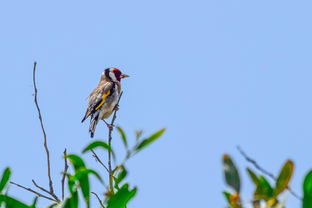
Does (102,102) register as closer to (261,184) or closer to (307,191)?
(261,184)

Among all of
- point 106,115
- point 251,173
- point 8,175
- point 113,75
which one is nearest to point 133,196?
point 8,175

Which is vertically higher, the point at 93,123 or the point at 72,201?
the point at 93,123

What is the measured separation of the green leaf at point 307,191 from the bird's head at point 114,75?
1052 centimetres

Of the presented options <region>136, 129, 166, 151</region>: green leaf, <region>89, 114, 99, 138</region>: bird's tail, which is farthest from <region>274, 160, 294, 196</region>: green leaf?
<region>89, 114, 99, 138</region>: bird's tail

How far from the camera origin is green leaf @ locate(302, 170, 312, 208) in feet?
4.67

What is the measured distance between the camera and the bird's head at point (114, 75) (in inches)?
475

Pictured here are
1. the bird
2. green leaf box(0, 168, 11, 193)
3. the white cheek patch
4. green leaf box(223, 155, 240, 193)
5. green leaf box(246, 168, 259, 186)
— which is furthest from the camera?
the white cheek patch

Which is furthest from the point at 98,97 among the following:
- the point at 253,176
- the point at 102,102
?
the point at 253,176

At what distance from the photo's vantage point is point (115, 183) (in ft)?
8.13

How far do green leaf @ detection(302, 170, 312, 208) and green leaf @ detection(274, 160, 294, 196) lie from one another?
0.06m

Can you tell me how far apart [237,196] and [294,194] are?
0.14 meters

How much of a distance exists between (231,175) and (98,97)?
30.8ft

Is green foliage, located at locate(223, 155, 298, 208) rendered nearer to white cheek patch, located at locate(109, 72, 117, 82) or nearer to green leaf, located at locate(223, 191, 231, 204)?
green leaf, located at locate(223, 191, 231, 204)

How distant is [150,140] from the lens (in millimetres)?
2221
